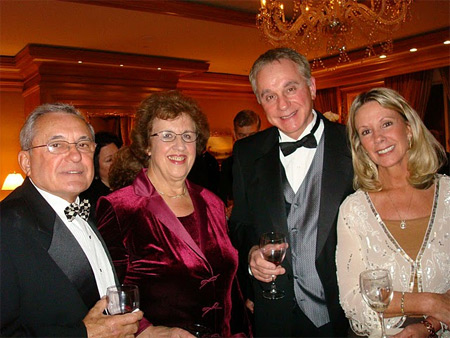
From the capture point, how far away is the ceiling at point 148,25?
20.1ft

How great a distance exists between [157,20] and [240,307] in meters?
5.29

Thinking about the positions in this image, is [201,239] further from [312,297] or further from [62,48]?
[62,48]

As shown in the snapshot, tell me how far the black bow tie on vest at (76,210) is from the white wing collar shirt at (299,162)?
1.18 meters

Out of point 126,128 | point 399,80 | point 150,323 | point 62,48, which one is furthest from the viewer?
point 399,80

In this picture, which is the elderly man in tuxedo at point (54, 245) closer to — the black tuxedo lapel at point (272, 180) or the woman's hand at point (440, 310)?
the black tuxedo lapel at point (272, 180)

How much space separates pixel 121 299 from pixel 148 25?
6.15 m

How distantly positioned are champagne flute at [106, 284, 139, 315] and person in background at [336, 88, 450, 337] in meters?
1.07

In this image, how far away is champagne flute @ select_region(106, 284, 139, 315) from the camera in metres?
1.65

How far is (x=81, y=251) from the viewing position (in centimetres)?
187

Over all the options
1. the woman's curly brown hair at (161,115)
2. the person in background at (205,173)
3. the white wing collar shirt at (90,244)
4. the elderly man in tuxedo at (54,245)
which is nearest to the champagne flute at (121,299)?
the elderly man in tuxedo at (54,245)

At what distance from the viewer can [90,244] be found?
202 cm

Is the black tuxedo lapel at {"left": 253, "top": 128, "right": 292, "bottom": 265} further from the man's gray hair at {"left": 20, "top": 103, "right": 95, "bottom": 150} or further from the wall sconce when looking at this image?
the wall sconce

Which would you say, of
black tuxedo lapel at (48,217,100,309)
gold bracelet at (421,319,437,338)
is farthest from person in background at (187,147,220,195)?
gold bracelet at (421,319,437,338)

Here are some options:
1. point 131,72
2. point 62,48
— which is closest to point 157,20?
point 62,48
